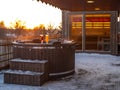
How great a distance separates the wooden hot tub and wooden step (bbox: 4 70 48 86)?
0.61 meters

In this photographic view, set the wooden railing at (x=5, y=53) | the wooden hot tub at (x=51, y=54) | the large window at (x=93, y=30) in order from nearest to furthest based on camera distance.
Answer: the wooden hot tub at (x=51, y=54)
the wooden railing at (x=5, y=53)
the large window at (x=93, y=30)

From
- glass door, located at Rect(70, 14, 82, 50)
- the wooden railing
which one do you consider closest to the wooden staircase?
the wooden railing

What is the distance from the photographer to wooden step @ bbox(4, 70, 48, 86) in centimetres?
697

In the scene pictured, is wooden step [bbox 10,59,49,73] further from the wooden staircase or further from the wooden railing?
the wooden railing

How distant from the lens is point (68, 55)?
328 inches

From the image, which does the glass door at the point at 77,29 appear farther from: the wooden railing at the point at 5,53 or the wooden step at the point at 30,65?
the wooden step at the point at 30,65

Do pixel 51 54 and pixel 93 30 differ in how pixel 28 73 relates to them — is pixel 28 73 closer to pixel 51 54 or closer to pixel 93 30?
pixel 51 54

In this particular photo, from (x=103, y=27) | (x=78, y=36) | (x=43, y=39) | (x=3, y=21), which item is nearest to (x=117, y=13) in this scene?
(x=103, y=27)

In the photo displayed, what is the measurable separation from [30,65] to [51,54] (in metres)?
0.74

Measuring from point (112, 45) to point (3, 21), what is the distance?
42.5 feet

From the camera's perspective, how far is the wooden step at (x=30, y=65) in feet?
23.9

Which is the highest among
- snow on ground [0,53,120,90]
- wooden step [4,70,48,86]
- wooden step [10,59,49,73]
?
wooden step [10,59,49,73]

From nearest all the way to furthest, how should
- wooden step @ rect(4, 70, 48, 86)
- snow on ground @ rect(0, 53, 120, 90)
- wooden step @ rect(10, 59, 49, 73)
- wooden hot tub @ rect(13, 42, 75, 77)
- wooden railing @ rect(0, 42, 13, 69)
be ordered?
snow on ground @ rect(0, 53, 120, 90) < wooden step @ rect(4, 70, 48, 86) < wooden step @ rect(10, 59, 49, 73) < wooden hot tub @ rect(13, 42, 75, 77) < wooden railing @ rect(0, 42, 13, 69)

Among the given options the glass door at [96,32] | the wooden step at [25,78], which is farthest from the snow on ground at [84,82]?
the glass door at [96,32]
